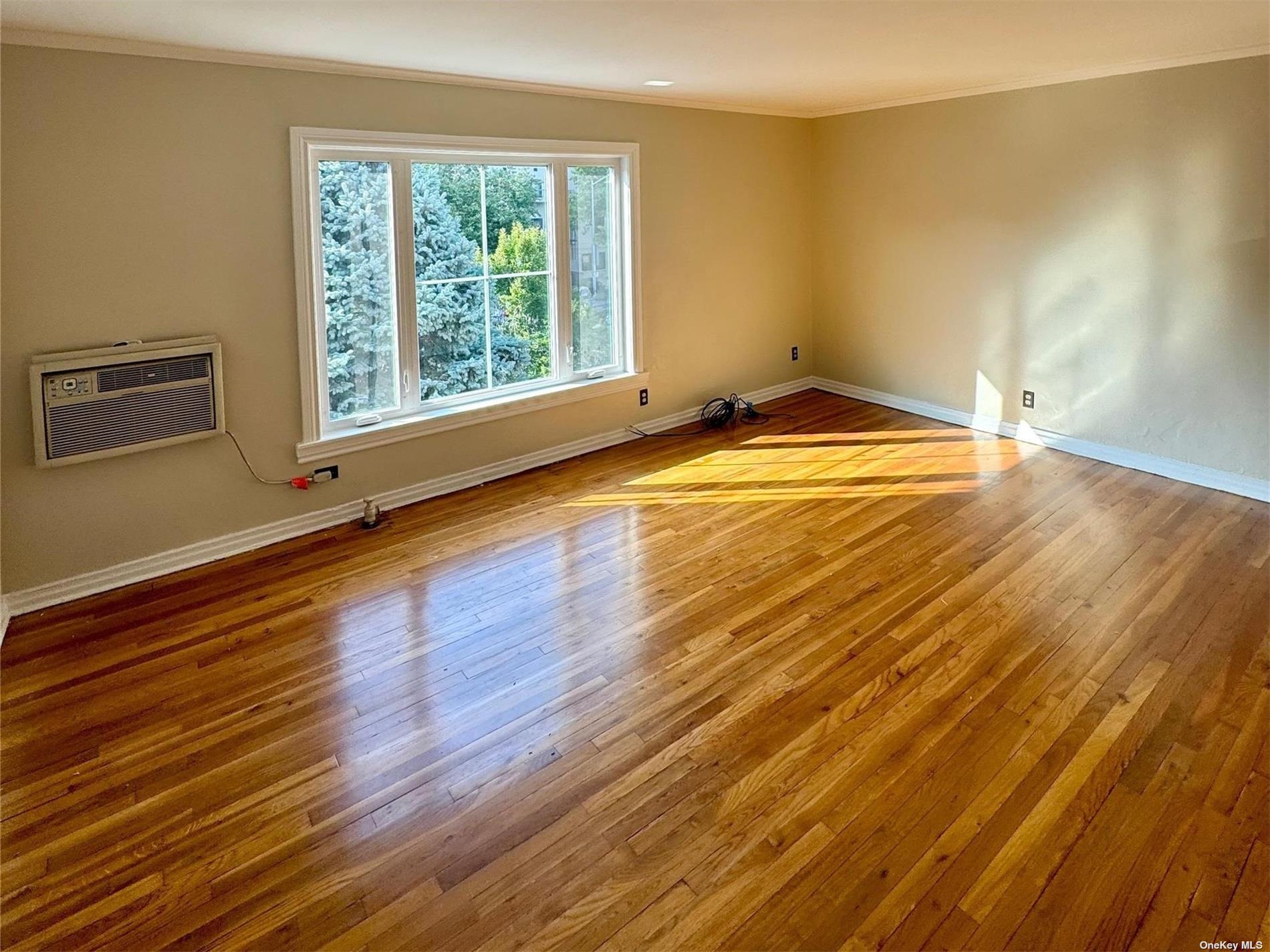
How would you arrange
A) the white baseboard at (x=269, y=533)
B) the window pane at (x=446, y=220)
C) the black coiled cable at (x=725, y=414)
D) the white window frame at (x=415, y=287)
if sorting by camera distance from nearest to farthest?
1. the white baseboard at (x=269, y=533)
2. the white window frame at (x=415, y=287)
3. the window pane at (x=446, y=220)
4. the black coiled cable at (x=725, y=414)

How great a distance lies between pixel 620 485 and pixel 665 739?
2.26m

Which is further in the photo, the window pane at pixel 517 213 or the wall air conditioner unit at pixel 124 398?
the window pane at pixel 517 213

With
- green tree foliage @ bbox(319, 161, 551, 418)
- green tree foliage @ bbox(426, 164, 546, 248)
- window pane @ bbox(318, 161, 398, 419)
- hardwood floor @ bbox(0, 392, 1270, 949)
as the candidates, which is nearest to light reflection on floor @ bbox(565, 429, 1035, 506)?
hardwood floor @ bbox(0, 392, 1270, 949)

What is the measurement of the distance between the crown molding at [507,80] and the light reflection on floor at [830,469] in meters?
2.11

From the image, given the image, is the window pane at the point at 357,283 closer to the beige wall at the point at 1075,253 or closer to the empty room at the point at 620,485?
the empty room at the point at 620,485

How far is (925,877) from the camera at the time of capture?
190cm

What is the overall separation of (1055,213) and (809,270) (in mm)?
1958

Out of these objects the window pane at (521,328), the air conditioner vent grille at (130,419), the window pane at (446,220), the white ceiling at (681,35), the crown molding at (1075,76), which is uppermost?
the crown molding at (1075,76)

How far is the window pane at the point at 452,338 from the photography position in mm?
4293

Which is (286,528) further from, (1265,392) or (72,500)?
(1265,392)

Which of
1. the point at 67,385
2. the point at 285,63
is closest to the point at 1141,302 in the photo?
the point at 285,63

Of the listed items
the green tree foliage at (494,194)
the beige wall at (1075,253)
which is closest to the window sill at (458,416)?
the green tree foliage at (494,194)

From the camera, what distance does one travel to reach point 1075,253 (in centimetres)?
462

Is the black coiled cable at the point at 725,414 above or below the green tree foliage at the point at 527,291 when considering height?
below
